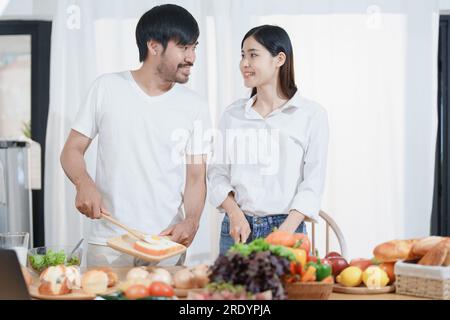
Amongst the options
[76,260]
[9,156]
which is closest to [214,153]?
[9,156]

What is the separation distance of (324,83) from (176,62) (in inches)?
31.3

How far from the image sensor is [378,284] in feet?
6.15

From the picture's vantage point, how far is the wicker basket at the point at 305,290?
1.68 meters

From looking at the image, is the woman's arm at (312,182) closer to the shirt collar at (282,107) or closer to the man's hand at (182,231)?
the shirt collar at (282,107)

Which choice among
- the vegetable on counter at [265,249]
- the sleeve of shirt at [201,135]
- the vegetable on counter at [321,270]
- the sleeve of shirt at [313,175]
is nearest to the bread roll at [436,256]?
the vegetable on counter at [321,270]

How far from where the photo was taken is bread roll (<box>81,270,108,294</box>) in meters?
1.75

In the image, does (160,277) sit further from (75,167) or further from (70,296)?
(75,167)

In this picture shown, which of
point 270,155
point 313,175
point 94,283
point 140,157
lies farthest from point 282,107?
point 94,283

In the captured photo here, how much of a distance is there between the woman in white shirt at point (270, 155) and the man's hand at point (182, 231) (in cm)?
12

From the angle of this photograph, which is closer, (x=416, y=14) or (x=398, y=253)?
(x=398, y=253)

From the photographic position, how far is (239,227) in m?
2.50

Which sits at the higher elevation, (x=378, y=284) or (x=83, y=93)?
(x=83, y=93)

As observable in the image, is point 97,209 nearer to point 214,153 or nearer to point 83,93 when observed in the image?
point 214,153

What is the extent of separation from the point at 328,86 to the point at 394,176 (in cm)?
52
